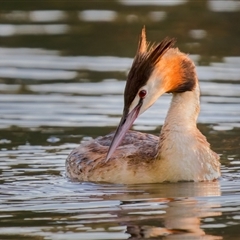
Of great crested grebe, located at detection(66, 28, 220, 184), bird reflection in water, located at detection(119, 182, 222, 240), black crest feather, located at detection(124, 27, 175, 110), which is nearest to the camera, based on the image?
bird reflection in water, located at detection(119, 182, 222, 240)

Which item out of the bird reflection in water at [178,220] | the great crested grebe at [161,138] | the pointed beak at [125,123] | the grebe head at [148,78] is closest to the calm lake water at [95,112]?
the bird reflection in water at [178,220]

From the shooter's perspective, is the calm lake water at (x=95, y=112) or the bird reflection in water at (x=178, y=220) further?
the calm lake water at (x=95, y=112)

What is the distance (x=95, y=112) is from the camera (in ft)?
58.2

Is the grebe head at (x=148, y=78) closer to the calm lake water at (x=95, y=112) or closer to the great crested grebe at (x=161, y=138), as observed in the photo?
the great crested grebe at (x=161, y=138)

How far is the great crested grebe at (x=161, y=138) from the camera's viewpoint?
13453mm

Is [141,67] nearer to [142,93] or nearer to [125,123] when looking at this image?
[142,93]

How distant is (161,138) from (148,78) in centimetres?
94

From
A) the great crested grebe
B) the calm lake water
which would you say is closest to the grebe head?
the great crested grebe

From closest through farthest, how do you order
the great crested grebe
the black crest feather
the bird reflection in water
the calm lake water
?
the bird reflection in water, the calm lake water, the black crest feather, the great crested grebe

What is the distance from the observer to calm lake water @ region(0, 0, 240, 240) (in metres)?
11.8

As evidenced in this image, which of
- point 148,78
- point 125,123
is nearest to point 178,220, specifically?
point 125,123

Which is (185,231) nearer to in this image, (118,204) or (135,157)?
(118,204)

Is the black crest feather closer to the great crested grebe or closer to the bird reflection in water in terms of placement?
the great crested grebe

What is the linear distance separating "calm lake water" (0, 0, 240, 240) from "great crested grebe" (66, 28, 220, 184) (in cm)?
21
